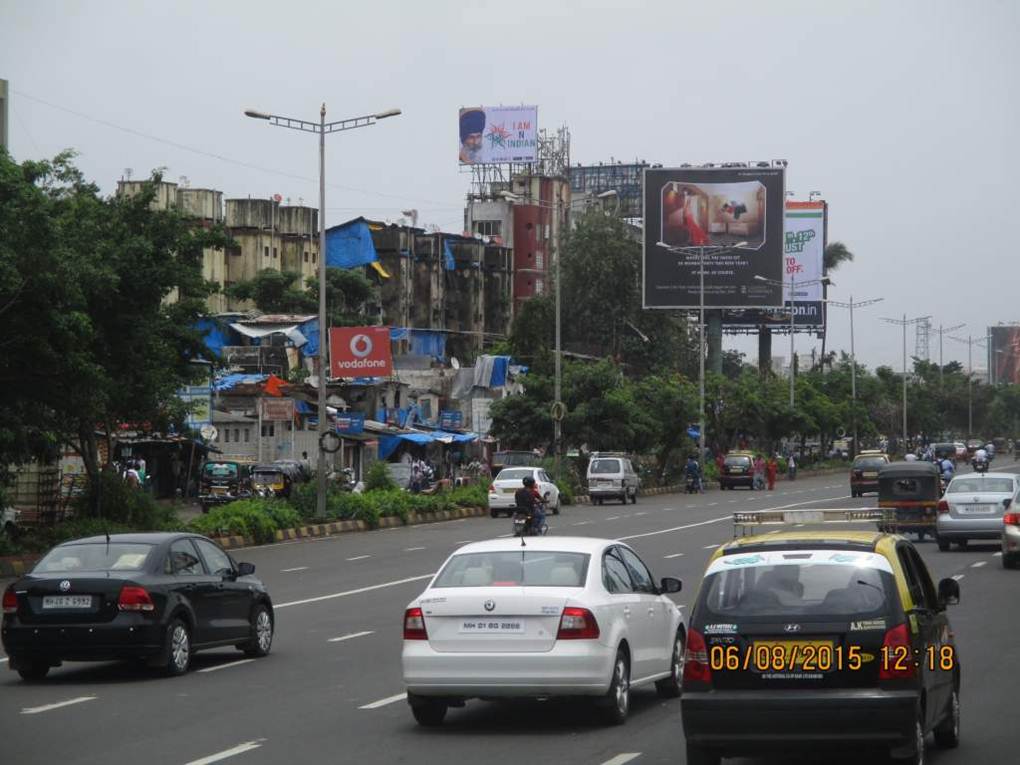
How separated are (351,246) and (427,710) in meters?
95.3

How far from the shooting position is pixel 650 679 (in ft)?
45.0

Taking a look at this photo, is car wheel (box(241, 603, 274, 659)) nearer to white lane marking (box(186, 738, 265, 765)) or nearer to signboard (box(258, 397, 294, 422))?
white lane marking (box(186, 738, 265, 765))

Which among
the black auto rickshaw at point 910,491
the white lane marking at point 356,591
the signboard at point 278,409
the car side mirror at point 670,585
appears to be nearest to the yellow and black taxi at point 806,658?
the car side mirror at point 670,585

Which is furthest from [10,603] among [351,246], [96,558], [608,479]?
[351,246]

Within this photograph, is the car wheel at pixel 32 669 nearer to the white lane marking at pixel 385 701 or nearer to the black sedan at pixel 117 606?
the black sedan at pixel 117 606

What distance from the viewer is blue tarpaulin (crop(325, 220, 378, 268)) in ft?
349

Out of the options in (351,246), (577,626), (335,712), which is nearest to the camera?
(577,626)

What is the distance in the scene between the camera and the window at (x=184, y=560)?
1659cm

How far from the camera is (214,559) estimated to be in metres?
17.5

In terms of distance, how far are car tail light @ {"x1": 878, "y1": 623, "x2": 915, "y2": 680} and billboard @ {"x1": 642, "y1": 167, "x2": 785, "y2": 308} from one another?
3103 inches

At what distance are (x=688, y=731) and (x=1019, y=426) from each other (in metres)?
197

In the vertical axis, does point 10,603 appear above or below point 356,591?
above

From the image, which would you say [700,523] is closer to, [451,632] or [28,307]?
[28,307]

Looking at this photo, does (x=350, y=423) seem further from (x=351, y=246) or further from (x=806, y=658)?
(x=806, y=658)
